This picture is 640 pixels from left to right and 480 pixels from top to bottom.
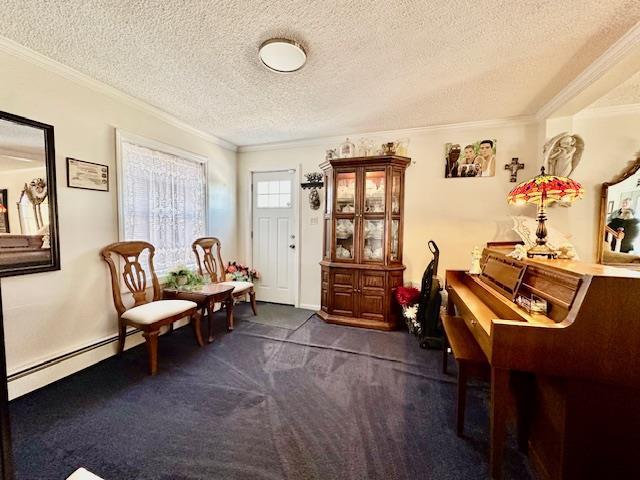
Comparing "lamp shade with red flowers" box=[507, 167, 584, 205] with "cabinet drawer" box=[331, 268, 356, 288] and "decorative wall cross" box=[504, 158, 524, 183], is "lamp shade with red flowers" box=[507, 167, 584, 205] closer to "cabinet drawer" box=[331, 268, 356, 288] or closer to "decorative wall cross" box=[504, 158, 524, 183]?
"decorative wall cross" box=[504, 158, 524, 183]

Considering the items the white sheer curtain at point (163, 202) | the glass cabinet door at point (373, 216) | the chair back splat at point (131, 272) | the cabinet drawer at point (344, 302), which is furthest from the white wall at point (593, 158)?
the chair back splat at point (131, 272)

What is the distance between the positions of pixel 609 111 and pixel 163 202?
4.66 m

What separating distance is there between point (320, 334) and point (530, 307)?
6.86 ft

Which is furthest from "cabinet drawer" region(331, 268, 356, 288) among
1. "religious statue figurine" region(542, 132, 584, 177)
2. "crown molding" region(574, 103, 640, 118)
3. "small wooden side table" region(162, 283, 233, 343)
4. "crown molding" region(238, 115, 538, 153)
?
"crown molding" region(574, 103, 640, 118)

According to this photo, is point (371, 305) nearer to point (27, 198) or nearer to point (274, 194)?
point (274, 194)

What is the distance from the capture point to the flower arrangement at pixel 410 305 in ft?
9.72

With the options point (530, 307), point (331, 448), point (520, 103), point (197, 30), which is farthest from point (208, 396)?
point (520, 103)

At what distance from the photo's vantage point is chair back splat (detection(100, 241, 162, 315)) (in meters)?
2.43

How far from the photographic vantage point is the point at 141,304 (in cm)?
260

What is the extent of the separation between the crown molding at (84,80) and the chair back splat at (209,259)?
136cm

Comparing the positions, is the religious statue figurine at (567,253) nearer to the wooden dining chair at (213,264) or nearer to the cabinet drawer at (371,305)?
the cabinet drawer at (371,305)

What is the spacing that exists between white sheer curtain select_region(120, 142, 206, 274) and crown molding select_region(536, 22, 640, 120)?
12.7ft

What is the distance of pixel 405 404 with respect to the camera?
189 centimetres

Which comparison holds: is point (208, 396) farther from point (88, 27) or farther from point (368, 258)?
point (88, 27)
